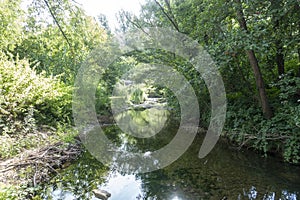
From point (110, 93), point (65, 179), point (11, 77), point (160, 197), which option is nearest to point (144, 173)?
point (160, 197)

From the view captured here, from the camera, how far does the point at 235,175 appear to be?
3.95 metres

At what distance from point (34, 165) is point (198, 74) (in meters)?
4.13

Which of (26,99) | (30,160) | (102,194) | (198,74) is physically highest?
(198,74)

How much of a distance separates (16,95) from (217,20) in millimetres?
5739

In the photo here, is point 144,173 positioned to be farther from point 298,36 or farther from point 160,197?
point 298,36

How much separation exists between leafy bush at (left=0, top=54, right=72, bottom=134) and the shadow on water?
220cm

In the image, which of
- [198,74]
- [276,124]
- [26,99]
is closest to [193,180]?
[276,124]

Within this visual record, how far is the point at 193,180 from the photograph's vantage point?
3877mm

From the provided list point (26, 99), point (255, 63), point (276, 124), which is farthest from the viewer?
point (26, 99)

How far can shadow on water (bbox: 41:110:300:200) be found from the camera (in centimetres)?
337

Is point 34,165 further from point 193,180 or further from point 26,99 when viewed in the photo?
point 193,180

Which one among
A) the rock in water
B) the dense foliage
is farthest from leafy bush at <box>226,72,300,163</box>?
the rock in water

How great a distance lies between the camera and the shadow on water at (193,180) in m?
3.37

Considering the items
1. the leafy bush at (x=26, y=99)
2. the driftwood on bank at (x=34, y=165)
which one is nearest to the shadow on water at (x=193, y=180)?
the driftwood on bank at (x=34, y=165)
